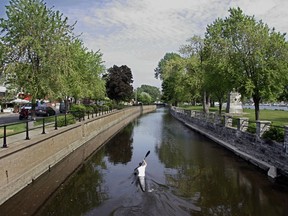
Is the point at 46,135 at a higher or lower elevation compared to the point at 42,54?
lower

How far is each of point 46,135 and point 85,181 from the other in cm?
342

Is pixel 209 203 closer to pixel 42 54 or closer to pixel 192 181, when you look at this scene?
pixel 192 181

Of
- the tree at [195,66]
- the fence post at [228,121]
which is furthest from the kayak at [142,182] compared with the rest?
the tree at [195,66]

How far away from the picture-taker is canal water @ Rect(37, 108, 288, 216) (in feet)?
34.3

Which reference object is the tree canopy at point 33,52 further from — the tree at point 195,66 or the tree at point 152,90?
the tree at point 152,90

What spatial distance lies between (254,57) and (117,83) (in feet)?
157

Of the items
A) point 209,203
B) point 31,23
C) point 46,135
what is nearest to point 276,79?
point 209,203

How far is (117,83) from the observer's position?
69000 millimetres

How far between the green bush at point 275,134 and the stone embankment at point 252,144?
248mm

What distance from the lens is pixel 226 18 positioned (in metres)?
27.0

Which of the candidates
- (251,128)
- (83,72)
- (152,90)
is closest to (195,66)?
(83,72)

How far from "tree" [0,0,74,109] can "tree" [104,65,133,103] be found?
45.5m

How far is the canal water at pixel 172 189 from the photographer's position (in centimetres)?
1046

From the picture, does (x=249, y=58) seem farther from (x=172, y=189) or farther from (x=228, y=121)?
(x=172, y=189)
